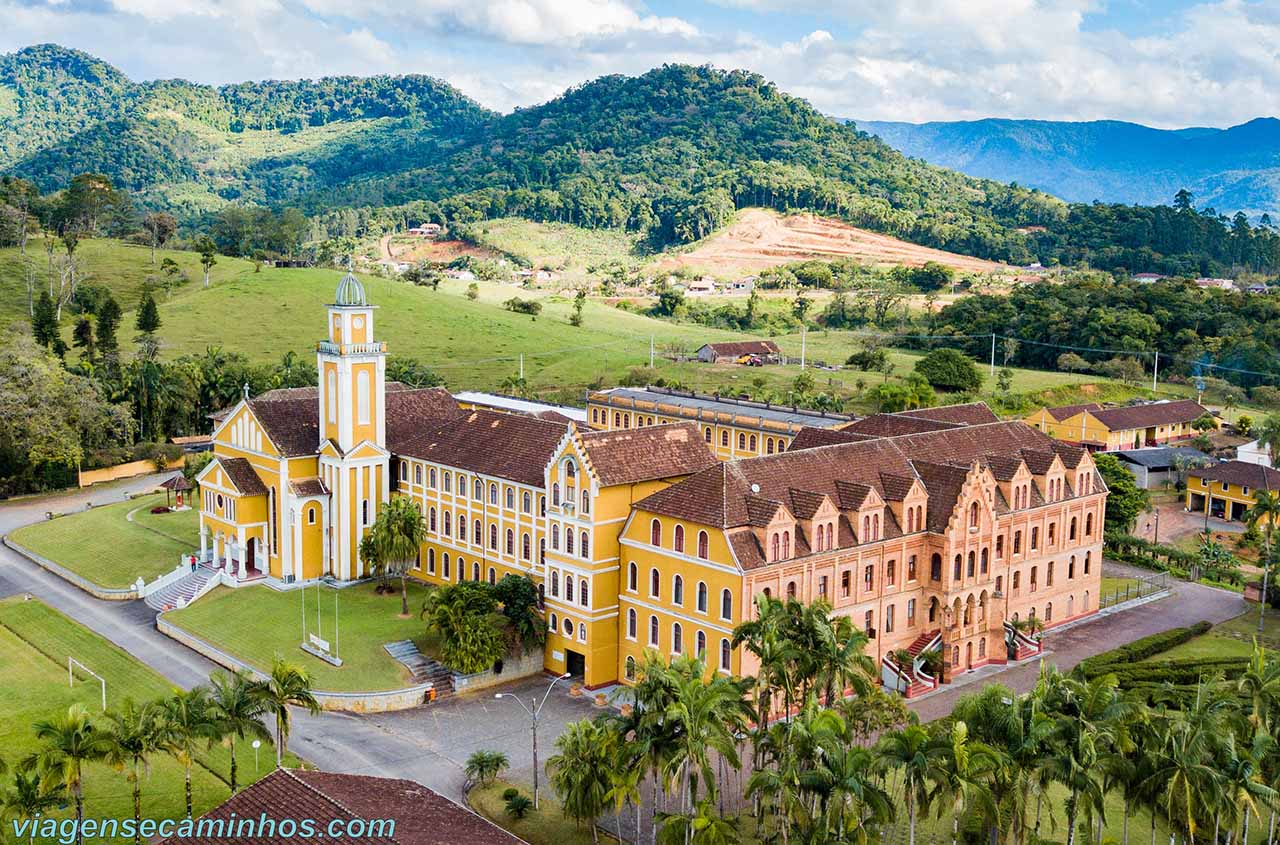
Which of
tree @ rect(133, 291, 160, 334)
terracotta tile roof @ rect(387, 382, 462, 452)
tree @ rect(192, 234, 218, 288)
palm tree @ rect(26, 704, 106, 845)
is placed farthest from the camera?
tree @ rect(192, 234, 218, 288)

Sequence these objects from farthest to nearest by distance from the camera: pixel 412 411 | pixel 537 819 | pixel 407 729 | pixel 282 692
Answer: pixel 412 411 < pixel 407 729 < pixel 537 819 < pixel 282 692

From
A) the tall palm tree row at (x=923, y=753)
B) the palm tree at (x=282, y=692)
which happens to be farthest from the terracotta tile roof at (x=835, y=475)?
the palm tree at (x=282, y=692)

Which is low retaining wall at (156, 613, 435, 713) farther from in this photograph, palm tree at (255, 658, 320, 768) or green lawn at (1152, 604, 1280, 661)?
green lawn at (1152, 604, 1280, 661)

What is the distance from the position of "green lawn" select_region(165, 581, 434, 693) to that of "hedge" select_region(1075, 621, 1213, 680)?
96.3 feet

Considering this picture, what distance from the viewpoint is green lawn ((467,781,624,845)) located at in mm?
35656

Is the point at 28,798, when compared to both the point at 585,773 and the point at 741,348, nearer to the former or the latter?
the point at 585,773

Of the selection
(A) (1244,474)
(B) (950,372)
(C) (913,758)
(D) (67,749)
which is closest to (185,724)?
(D) (67,749)

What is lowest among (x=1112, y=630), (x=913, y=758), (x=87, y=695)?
(x=87, y=695)

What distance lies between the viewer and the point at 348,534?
59375 millimetres

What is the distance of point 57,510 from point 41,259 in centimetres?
6633

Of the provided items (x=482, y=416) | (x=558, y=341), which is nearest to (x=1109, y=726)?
(x=482, y=416)

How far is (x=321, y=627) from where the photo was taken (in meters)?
52.8

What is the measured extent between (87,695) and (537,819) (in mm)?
21713

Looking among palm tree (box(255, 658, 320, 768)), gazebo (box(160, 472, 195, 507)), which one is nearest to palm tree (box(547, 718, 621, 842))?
palm tree (box(255, 658, 320, 768))
